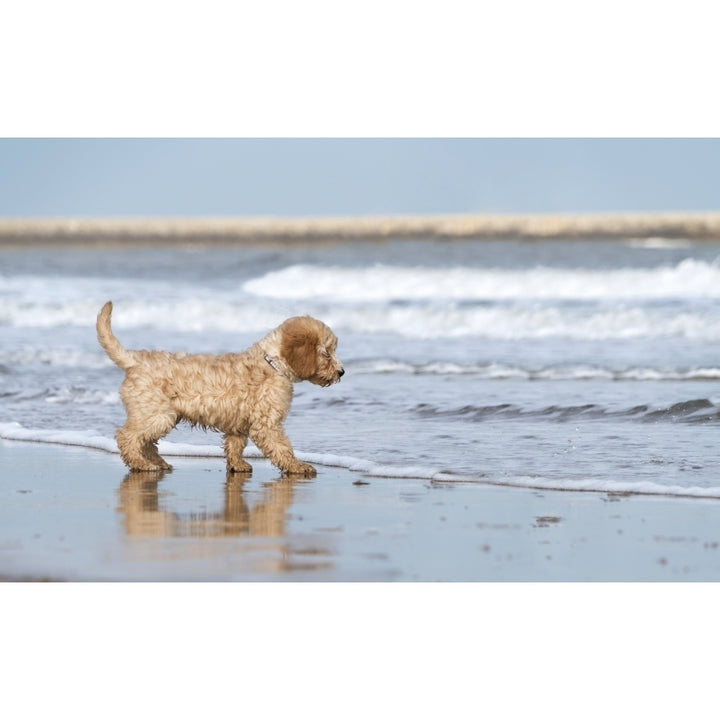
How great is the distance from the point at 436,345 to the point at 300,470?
840 centimetres

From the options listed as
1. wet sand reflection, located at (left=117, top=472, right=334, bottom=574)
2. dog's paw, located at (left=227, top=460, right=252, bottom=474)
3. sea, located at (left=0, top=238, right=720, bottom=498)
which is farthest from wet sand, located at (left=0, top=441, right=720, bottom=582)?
sea, located at (left=0, top=238, right=720, bottom=498)

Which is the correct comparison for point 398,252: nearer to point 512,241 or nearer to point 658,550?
point 512,241

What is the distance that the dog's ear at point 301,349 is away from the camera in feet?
22.3

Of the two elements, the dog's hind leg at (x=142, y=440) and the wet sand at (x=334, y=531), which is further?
the dog's hind leg at (x=142, y=440)

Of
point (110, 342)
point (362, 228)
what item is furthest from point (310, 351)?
point (362, 228)

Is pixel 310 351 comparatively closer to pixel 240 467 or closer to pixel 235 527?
pixel 240 467

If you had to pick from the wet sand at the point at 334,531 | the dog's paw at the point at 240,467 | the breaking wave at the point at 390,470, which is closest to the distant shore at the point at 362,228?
the breaking wave at the point at 390,470

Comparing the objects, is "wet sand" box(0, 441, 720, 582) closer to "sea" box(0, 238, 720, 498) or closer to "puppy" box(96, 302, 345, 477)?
"puppy" box(96, 302, 345, 477)

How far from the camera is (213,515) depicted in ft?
19.4

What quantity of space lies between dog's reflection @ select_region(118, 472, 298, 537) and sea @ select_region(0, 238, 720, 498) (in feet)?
3.01

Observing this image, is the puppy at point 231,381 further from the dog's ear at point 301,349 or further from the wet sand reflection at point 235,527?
the wet sand reflection at point 235,527

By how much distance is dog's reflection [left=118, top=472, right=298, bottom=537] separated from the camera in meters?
5.52

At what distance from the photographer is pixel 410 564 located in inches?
194

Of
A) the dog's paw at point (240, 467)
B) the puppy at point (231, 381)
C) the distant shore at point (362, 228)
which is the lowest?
the dog's paw at point (240, 467)
